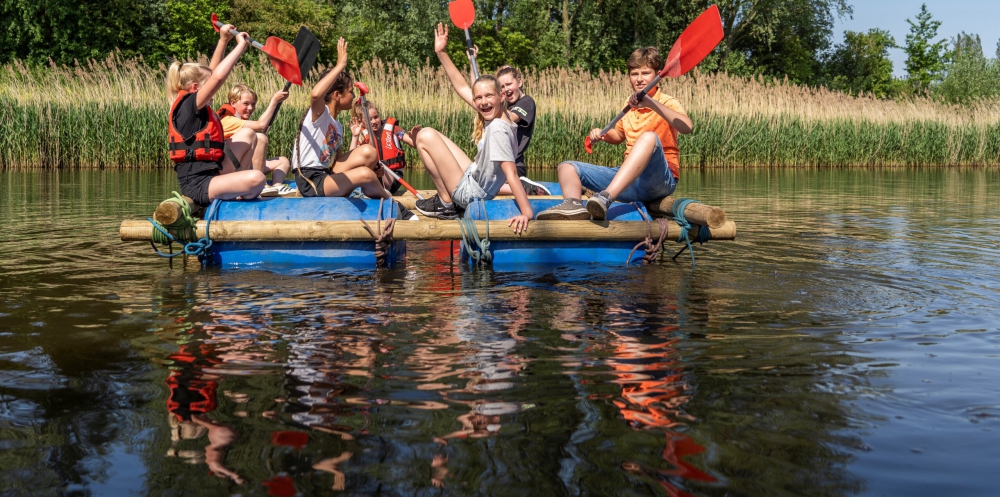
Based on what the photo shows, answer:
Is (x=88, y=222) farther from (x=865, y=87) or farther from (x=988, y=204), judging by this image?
(x=865, y=87)

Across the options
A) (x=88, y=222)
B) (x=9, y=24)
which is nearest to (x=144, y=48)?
(x=9, y=24)

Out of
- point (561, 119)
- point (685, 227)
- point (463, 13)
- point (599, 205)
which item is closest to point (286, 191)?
point (463, 13)

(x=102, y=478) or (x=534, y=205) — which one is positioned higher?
(x=534, y=205)

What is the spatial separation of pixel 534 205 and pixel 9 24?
86.9 ft

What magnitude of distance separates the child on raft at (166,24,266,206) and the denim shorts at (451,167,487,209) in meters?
1.20

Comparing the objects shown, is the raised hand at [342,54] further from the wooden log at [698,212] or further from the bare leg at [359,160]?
the wooden log at [698,212]

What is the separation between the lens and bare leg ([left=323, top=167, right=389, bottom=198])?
6.29 metres

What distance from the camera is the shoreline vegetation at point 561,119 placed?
1516 centimetres

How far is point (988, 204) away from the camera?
1048 centimetres

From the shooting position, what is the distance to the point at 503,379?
3.17m

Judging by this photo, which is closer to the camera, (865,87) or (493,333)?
(493,333)

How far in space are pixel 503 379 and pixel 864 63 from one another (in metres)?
45.8

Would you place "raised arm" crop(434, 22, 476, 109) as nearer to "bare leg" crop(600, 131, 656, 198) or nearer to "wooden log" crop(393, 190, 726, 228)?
"wooden log" crop(393, 190, 726, 228)

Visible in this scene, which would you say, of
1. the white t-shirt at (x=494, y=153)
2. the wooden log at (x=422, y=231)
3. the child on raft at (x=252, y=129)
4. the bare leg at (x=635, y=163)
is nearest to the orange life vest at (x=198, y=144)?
the wooden log at (x=422, y=231)
